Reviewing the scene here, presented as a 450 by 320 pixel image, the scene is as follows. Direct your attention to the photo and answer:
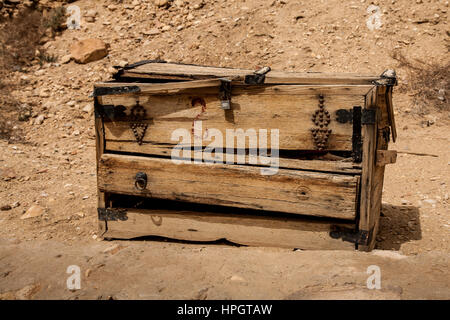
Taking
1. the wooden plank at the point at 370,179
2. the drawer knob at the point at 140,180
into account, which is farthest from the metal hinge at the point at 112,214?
the wooden plank at the point at 370,179

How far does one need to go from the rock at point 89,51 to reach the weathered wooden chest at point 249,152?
4904 millimetres

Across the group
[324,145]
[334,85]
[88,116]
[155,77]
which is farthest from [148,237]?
[88,116]

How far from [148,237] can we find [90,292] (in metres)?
1.13

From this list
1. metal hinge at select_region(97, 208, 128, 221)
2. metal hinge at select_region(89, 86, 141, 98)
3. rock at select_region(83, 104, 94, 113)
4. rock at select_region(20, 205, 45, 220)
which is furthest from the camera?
rock at select_region(83, 104, 94, 113)

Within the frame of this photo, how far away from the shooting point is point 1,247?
3436 mm

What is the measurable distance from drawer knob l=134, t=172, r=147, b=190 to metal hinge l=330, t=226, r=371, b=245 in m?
1.48

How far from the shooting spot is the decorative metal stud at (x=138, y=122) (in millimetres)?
3436

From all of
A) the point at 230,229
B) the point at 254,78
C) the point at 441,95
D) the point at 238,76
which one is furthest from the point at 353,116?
the point at 441,95

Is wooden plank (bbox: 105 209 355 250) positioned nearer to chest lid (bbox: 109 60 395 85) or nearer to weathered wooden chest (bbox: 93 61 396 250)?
weathered wooden chest (bbox: 93 61 396 250)

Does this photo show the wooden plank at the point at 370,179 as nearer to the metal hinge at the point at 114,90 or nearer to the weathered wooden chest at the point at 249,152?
the weathered wooden chest at the point at 249,152

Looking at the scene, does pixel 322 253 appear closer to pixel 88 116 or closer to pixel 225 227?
pixel 225 227

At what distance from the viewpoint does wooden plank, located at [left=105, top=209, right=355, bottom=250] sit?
10.5 feet

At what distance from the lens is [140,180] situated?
345cm

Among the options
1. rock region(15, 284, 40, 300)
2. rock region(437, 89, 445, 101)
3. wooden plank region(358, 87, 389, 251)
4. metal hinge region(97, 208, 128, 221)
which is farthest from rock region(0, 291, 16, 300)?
rock region(437, 89, 445, 101)
